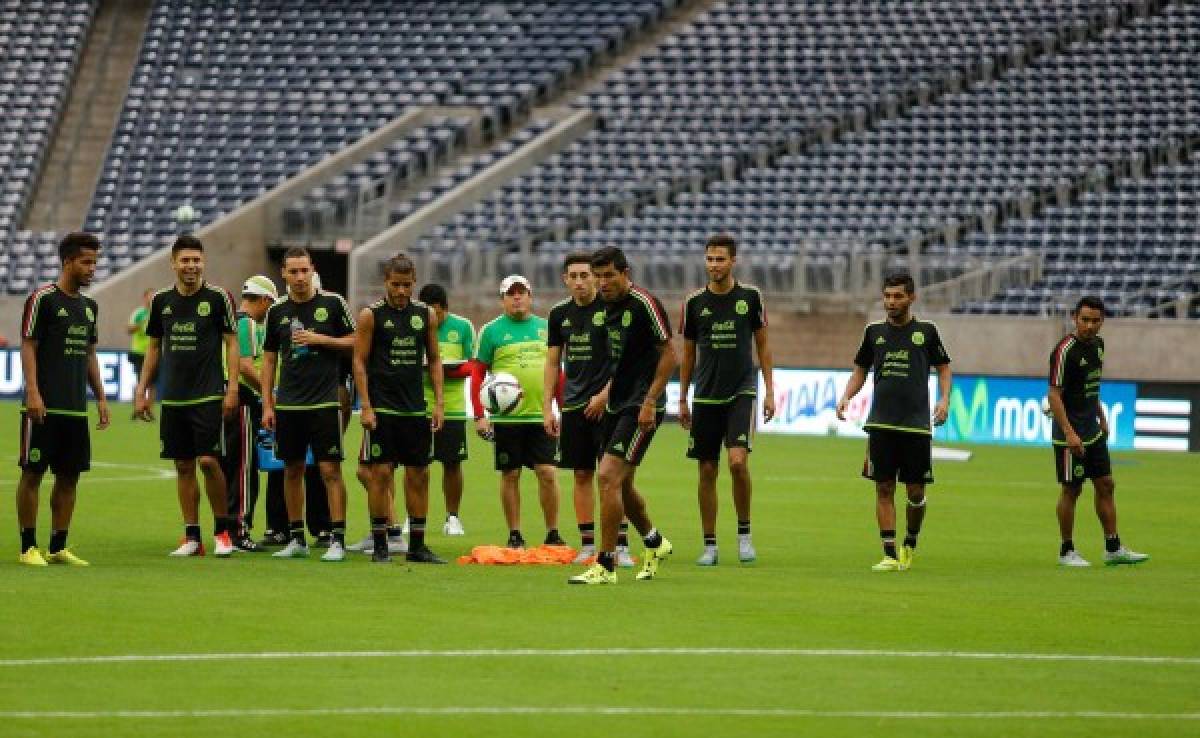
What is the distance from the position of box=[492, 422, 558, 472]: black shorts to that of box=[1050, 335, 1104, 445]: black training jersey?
3705 mm

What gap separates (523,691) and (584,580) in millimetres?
4320

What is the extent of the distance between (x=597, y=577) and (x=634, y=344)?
1582mm

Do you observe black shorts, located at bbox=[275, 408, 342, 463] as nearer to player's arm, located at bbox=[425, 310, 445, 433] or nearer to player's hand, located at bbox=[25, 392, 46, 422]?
player's arm, located at bbox=[425, 310, 445, 433]

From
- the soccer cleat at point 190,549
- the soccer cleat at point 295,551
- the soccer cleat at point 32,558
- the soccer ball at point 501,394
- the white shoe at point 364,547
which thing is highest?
the soccer ball at point 501,394

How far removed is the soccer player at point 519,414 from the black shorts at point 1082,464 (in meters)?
3.64

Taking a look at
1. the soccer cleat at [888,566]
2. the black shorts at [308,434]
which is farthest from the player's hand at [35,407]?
the soccer cleat at [888,566]

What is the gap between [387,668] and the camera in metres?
10.8

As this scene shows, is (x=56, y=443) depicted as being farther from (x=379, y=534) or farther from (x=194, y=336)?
(x=379, y=534)

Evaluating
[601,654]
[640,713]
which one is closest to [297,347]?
[601,654]

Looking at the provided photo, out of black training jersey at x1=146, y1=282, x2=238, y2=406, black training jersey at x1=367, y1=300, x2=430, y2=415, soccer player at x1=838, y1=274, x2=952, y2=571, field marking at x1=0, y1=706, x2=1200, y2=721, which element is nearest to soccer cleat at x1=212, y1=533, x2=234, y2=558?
black training jersey at x1=146, y1=282, x2=238, y2=406

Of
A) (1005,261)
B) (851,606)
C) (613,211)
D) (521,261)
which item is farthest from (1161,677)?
(613,211)

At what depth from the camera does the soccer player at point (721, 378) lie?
53.4 ft

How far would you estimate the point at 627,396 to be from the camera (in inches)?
595

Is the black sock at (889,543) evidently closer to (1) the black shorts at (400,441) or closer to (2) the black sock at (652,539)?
(2) the black sock at (652,539)
